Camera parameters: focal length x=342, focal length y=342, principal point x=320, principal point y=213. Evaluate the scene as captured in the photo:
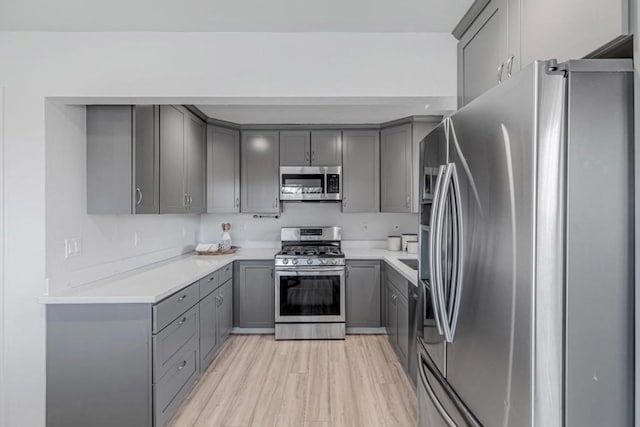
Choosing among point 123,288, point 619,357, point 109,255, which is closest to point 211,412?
point 123,288

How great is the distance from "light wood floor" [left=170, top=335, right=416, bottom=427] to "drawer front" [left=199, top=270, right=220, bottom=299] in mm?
677

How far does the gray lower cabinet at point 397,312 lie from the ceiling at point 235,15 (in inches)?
72.3

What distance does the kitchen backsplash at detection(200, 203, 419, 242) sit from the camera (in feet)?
14.0

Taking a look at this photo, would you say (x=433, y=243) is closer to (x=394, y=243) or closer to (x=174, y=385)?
(x=174, y=385)

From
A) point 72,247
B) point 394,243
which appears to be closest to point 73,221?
point 72,247

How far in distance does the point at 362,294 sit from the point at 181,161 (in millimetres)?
2258

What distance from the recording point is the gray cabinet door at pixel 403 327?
2.72m

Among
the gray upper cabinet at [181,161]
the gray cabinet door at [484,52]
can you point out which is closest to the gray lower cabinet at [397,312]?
the gray cabinet door at [484,52]

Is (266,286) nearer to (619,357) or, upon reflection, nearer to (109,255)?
(109,255)

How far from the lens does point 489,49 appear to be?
4.96ft

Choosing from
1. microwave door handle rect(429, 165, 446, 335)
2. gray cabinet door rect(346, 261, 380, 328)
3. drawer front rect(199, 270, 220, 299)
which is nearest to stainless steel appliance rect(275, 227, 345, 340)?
gray cabinet door rect(346, 261, 380, 328)

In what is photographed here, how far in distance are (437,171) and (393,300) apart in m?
2.12

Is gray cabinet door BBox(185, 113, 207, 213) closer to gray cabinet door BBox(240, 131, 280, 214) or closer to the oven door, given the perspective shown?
gray cabinet door BBox(240, 131, 280, 214)

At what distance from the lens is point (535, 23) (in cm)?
116
